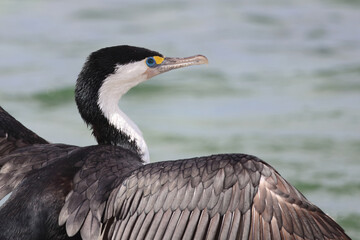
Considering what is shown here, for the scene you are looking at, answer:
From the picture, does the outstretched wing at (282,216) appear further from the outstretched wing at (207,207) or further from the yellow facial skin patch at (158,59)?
the yellow facial skin patch at (158,59)

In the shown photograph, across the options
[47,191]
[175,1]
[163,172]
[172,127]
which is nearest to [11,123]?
[47,191]

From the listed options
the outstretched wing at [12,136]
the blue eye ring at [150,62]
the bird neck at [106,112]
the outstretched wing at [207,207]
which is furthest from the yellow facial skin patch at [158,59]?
the outstretched wing at [207,207]

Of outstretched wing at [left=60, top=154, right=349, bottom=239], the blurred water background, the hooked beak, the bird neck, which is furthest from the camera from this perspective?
the blurred water background

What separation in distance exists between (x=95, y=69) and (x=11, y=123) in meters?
0.71

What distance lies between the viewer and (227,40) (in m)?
14.8

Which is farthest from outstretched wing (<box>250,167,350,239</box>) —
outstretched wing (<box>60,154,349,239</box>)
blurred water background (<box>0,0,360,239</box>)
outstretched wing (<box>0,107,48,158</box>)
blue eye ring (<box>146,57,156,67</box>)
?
blurred water background (<box>0,0,360,239</box>)

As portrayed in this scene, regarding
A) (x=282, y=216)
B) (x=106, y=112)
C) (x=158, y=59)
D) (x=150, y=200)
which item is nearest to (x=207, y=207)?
(x=150, y=200)

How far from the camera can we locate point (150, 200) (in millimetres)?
5469

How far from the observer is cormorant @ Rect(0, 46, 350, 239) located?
17.6 feet

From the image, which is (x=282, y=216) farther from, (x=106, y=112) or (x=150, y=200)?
(x=106, y=112)

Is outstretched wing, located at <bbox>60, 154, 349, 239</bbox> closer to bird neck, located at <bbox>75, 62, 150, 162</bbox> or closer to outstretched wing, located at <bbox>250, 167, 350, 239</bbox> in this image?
outstretched wing, located at <bbox>250, 167, 350, 239</bbox>

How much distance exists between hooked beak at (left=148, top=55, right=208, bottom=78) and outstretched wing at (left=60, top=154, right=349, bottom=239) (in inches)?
59.2

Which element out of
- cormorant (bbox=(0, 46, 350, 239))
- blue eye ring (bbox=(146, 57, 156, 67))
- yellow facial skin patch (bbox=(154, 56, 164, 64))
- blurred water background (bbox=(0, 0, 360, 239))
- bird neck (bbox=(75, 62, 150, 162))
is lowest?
cormorant (bbox=(0, 46, 350, 239))

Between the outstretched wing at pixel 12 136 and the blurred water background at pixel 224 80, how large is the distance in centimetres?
356
